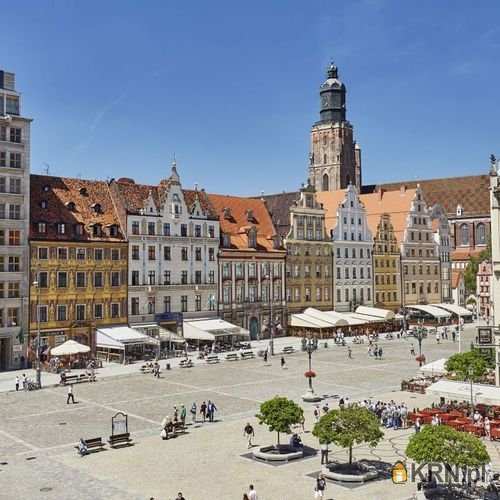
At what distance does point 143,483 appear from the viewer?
26.0 m

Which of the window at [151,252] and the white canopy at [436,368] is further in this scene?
the window at [151,252]

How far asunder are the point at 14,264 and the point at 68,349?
28.3ft

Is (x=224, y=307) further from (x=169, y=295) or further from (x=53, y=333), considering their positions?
(x=53, y=333)

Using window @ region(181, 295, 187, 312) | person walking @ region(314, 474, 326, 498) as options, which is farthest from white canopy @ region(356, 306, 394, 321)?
person walking @ region(314, 474, 326, 498)

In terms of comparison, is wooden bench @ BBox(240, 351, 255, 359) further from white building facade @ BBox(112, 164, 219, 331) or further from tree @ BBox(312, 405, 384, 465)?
tree @ BBox(312, 405, 384, 465)

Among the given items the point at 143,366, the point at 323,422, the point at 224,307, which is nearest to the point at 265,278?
the point at 224,307

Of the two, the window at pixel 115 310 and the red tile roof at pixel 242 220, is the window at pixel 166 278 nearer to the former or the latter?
the window at pixel 115 310

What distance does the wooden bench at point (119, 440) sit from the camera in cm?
3183

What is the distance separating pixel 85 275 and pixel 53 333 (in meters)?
5.91

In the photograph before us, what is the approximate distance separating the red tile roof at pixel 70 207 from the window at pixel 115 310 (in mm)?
5988

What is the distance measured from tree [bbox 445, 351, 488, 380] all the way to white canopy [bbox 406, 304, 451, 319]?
55397 millimetres

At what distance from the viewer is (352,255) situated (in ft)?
299

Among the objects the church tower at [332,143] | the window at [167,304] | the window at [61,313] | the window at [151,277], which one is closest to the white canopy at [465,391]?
the window at [61,313]

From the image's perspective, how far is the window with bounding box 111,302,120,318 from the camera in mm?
65125
